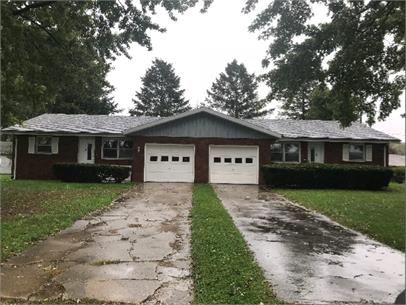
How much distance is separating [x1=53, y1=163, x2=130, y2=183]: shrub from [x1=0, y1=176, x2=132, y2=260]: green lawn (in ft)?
12.5

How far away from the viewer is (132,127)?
24297mm

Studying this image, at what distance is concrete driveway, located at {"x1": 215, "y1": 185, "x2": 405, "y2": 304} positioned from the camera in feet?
16.8

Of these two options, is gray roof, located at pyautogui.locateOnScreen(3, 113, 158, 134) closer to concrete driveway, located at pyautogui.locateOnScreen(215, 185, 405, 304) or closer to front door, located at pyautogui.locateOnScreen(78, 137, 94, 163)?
front door, located at pyautogui.locateOnScreen(78, 137, 94, 163)

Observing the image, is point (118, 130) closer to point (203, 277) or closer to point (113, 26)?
point (113, 26)

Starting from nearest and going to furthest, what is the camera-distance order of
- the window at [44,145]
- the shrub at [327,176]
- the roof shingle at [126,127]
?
the shrub at [327,176] → the roof shingle at [126,127] → the window at [44,145]

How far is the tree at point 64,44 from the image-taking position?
42.3 ft

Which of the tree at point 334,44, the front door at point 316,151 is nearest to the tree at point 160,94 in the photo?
the front door at point 316,151

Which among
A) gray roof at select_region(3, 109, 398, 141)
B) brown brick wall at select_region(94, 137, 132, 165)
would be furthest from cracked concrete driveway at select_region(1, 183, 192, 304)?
brown brick wall at select_region(94, 137, 132, 165)

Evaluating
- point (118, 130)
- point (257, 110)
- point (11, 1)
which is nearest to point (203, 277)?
point (11, 1)

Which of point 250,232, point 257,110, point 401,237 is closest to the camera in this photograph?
point 401,237

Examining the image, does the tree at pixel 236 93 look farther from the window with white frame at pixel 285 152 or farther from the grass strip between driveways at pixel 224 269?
the grass strip between driveways at pixel 224 269

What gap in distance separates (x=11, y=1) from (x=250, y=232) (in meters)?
9.37

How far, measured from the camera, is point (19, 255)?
22.0 ft

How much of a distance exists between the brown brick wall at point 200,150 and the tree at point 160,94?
33.8 m
